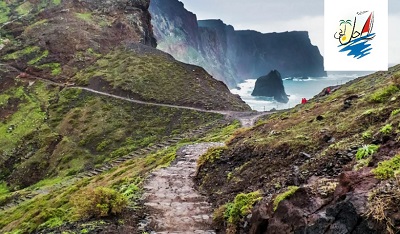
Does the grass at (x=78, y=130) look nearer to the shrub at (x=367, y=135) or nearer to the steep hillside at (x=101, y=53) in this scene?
the steep hillside at (x=101, y=53)

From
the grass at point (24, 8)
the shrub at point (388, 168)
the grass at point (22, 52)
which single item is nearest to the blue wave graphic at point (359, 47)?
the shrub at point (388, 168)

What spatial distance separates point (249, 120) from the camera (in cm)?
4859

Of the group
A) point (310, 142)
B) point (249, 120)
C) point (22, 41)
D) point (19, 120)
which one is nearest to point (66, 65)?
point (22, 41)

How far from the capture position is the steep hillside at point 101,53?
71812mm

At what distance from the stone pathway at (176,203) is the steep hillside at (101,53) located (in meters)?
43.2

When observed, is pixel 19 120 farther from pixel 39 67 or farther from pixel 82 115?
pixel 39 67

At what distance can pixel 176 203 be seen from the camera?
1634cm

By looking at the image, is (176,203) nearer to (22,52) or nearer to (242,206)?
(242,206)

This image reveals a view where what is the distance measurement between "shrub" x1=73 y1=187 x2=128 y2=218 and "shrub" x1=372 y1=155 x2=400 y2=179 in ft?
30.6

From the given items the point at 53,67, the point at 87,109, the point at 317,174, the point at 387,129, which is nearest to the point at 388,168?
the point at 387,129

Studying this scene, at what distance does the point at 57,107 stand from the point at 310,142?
62000 mm

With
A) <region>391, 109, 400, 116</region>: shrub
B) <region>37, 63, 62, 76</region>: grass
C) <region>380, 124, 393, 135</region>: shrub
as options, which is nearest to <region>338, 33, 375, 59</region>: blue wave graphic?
<region>391, 109, 400, 116</region>: shrub

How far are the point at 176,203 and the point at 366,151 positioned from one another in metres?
8.43

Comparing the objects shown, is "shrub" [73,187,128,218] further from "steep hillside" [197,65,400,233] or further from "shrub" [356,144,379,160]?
"shrub" [356,144,379,160]
